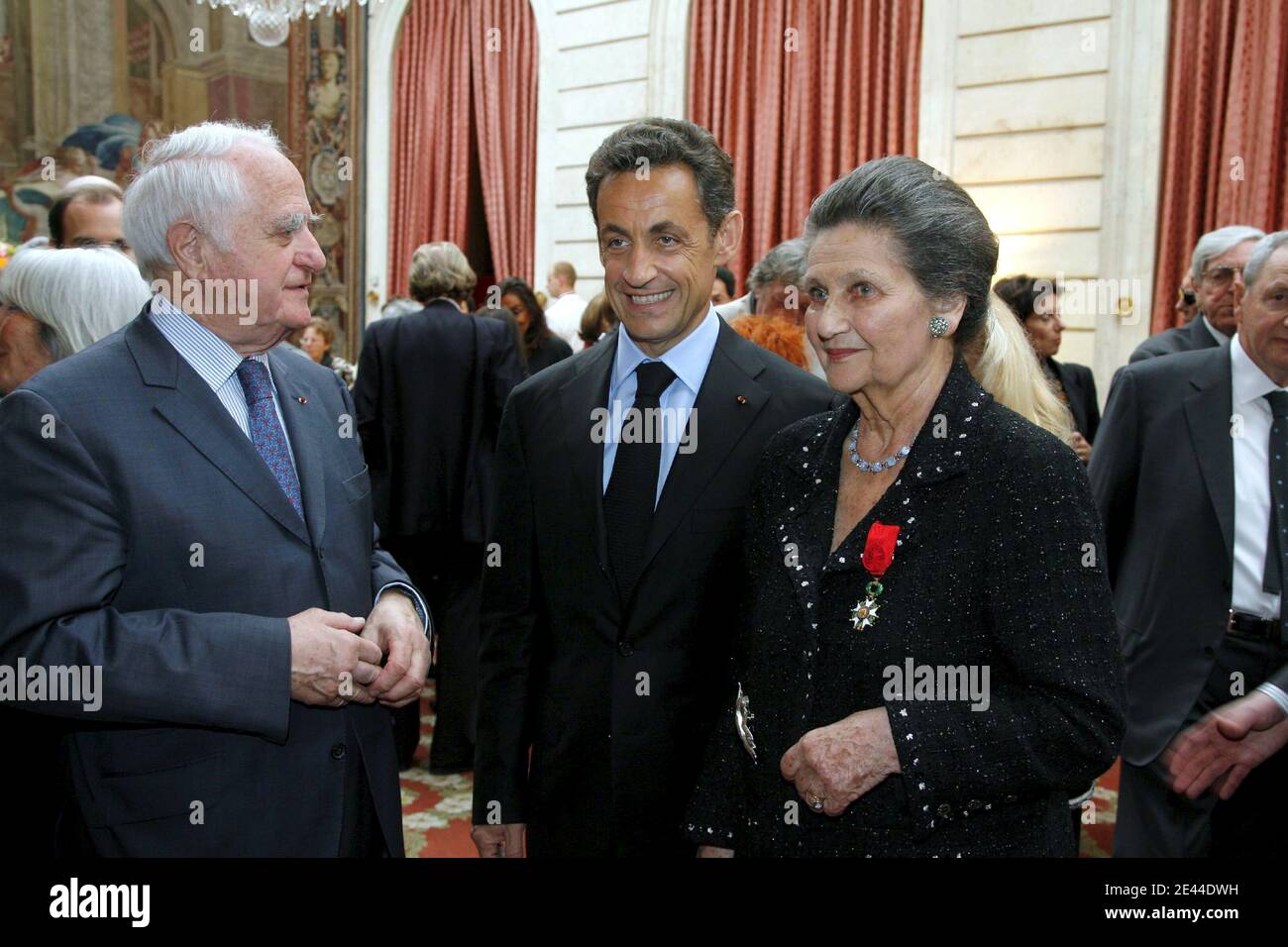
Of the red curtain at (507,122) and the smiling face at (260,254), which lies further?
the red curtain at (507,122)

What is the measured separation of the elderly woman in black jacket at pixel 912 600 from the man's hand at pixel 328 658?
0.57 meters

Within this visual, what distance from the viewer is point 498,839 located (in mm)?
1839

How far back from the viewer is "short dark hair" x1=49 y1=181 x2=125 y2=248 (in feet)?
8.96

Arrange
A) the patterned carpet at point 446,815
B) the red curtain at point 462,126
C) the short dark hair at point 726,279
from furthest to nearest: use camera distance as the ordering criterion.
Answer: the red curtain at point 462,126 < the short dark hair at point 726,279 < the patterned carpet at point 446,815

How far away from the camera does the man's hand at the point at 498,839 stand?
1.84 m

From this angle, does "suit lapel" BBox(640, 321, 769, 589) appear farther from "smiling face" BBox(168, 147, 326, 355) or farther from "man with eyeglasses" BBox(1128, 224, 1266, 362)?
"man with eyeglasses" BBox(1128, 224, 1266, 362)

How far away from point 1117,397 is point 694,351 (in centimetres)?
140

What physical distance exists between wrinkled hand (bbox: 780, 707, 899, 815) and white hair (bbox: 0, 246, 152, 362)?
1629 mm

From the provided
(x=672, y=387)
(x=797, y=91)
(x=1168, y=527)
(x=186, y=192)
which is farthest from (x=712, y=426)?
(x=797, y=91)

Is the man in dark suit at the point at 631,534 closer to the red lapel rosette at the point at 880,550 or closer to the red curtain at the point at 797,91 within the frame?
the red lapel rosette at the point at 880,550

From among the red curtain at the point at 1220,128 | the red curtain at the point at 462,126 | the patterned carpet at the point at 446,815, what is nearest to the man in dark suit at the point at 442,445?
the patterned carpet at the point at 446,815

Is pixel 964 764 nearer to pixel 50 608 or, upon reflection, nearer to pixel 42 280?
pixel 50 608
